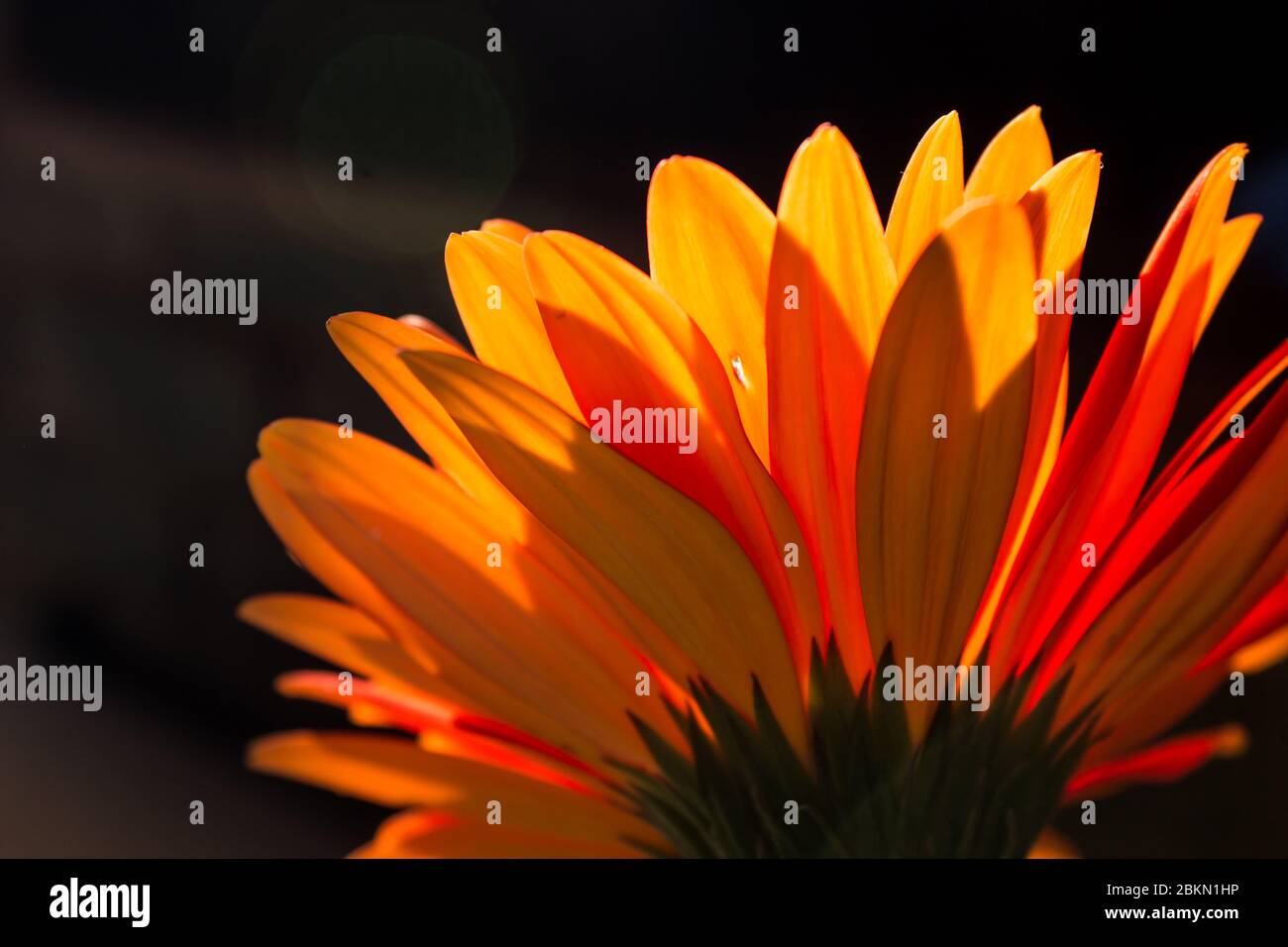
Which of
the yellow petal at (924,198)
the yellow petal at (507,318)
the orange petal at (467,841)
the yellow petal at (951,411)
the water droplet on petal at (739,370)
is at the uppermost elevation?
the yellow petal at (924,198)

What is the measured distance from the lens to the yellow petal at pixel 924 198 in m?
0.40

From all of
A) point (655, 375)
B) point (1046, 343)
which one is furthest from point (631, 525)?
point (1046, 343)

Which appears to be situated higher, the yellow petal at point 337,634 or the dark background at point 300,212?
the dark background at point 300,212

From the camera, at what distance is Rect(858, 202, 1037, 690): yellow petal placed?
315 mm

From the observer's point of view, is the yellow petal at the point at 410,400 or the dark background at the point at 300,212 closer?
the yellow petal at the point at 410,400

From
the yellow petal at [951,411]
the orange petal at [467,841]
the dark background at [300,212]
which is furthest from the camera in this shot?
the dark background at [300,212]

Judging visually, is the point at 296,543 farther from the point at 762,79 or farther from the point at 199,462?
the point at 762,79

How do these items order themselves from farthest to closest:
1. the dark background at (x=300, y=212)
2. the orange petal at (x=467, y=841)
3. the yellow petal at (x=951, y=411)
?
the dark background at (x=300, y=212) < the orange petal at (x=467, y=841) < the yellow petal at (x=951, y=411)

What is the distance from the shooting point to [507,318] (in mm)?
396

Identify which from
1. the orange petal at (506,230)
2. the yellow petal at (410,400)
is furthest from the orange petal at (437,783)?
the orange petal at (506,230)

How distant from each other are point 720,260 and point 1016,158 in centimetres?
13

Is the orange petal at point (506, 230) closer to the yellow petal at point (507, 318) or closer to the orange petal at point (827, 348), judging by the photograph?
the yellow petal at point (507, 318)

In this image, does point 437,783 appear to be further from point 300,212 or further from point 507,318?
point 300,212
